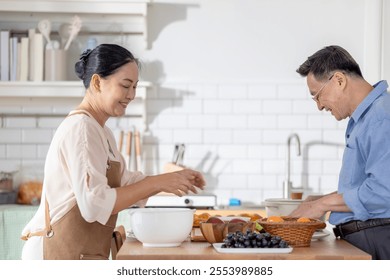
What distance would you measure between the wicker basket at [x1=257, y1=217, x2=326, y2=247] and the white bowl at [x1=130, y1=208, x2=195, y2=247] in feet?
1.01

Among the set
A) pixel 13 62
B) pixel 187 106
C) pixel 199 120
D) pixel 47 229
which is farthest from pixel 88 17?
pixel 47 229

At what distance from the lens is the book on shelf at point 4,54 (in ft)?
18.6

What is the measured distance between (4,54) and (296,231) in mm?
3630

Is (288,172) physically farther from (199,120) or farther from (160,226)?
(160,226)

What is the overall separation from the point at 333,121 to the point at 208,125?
0.96 meters

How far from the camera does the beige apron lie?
110 inches

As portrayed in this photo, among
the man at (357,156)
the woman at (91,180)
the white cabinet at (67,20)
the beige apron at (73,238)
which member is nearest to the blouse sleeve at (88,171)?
the woman at (91,180)

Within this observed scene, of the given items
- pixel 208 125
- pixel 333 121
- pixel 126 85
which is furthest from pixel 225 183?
pixel 126 85

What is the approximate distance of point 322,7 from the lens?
595 centimetres

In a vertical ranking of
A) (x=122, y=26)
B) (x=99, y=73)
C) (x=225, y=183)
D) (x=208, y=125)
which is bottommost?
(x=225, y=183)

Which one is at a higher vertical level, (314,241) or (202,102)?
(202,102)

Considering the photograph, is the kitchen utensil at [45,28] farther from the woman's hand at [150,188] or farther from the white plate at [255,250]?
the white plate at [255,250]

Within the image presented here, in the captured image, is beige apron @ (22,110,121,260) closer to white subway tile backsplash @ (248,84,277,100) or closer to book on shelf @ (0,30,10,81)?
book on shelf @ (0,30,10,81)

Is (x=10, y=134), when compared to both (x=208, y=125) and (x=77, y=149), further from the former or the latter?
(x=77, y=149)
